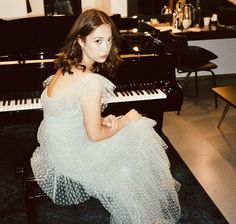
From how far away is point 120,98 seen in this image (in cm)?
305

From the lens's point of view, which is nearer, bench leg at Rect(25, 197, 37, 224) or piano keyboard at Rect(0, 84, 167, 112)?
bench leg at Rect(25, 197, 37, 224)

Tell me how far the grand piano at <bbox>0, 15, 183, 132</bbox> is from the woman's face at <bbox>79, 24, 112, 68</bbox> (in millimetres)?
1015

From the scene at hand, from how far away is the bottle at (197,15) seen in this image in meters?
5.28

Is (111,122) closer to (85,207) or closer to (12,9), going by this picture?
(85,207)

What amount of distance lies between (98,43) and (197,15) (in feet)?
12.1

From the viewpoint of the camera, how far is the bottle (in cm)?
528

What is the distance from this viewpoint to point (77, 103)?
2.01m

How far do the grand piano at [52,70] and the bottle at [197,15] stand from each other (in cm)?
208

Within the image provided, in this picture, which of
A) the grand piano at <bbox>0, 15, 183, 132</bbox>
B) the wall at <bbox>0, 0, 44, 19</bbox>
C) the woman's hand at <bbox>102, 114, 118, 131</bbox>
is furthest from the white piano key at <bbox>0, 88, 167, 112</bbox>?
the wall at <bbox>0, 0, 44, 19</bbox>

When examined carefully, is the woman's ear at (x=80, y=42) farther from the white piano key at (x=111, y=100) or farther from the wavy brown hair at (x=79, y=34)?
the white piano key at (x=111, y=100)

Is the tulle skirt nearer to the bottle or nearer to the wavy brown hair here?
the wavy brown hair

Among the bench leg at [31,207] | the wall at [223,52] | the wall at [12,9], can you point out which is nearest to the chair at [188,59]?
the wall at [223,52]

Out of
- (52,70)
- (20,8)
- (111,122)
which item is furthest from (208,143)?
(20,8)

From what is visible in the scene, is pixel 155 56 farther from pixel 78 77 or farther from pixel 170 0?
pixel 170 0
